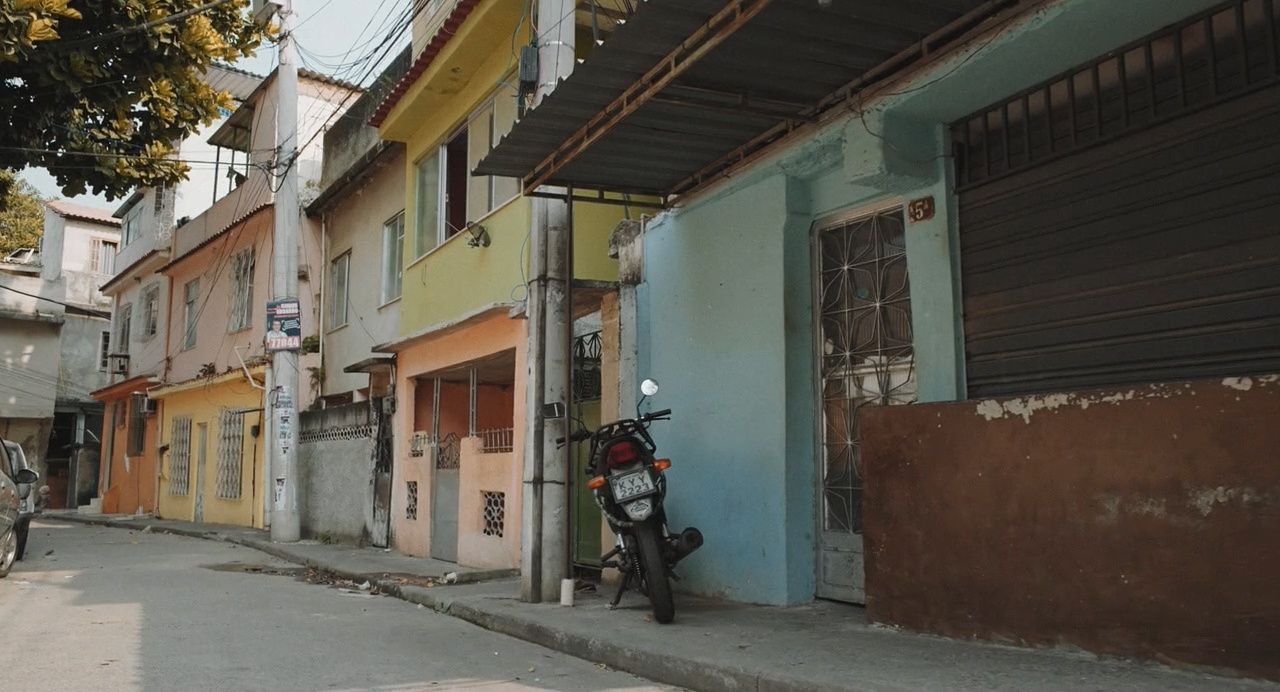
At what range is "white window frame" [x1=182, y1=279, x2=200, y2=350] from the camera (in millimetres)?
23188

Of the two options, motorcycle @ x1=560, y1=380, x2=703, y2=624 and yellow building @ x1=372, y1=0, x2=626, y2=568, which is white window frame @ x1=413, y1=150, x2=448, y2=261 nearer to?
yellow building @ x1=372, y1=0, x2=626, y2=568

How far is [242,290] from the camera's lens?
20.9 m

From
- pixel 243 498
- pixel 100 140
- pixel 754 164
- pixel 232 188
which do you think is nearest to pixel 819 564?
pixel 754 164

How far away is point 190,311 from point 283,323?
9.92 metres

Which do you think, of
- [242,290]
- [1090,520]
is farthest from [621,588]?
[242,290]

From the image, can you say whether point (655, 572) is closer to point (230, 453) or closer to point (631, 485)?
point (631, 485)

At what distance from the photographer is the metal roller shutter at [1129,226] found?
4.51 metres

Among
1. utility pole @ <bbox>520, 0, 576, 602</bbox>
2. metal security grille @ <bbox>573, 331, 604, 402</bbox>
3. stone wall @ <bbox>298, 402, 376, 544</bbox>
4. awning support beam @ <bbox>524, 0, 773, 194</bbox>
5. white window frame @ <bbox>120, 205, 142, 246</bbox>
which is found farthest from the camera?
white window frame @ <bbox>120, 205, 142, 246</bbox>

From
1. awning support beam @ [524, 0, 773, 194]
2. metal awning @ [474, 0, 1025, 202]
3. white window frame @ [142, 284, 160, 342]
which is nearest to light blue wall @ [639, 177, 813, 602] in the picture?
metal awning @ [474, 0, 1025, 202]

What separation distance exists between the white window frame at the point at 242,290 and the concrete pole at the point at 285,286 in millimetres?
5182

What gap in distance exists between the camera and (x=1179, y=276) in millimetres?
4762

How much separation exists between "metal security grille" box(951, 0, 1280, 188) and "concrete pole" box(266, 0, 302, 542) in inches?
461

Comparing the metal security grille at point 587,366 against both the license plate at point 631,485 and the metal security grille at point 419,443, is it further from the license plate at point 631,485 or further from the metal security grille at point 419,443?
the license plate at point 631,485

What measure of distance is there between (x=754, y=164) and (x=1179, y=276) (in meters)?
3.31
